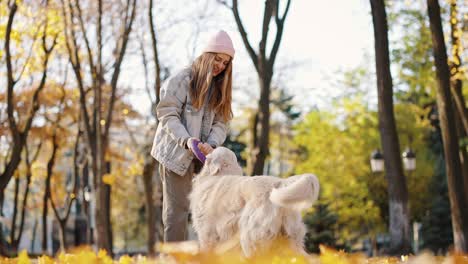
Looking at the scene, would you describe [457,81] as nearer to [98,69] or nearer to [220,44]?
[98,69]

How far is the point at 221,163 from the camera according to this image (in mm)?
5332

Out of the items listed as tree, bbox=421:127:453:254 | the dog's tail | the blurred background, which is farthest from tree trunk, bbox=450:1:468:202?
tree, bbox=421:127:453:254

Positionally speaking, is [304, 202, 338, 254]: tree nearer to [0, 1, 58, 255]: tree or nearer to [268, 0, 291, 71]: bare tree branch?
[0, 1, 58, 255]: tree

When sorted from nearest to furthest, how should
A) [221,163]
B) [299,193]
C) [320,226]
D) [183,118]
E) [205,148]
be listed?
[299,193] → [221,163] → [205,148] → [183,118] → [320,226]

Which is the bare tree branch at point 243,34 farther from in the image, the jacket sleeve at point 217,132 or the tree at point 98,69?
the jacket sleeve at point 217,132

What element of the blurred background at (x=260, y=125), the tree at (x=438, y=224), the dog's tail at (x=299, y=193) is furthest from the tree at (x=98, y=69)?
the tree at (x=438, y=224)

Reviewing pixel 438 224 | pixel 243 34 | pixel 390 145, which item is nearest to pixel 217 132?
pixel 390 145

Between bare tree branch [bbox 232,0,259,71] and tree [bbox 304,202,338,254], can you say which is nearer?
bare tree branch [bbox 232,0,259,71]

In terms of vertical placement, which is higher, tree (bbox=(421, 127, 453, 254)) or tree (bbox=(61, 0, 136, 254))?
tree (bbox=(61, 0, 136, 254))

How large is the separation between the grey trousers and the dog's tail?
6.82 ft

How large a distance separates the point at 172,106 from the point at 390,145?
27.4 ft

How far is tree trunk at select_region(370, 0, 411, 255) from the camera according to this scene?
13586 mm

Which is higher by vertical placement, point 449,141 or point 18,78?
point 18,78

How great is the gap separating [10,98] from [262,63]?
541 centimetres
